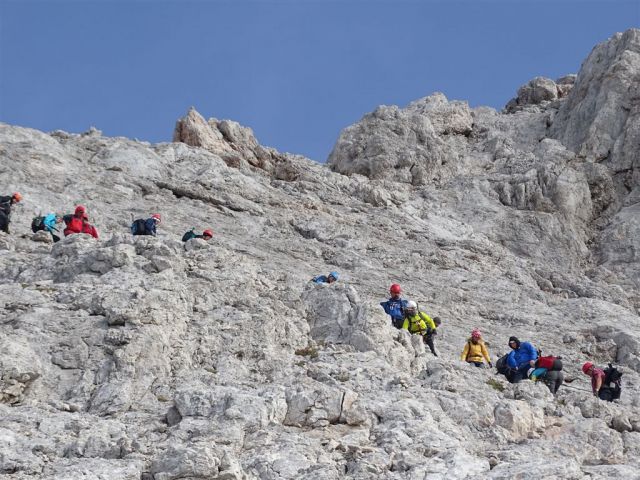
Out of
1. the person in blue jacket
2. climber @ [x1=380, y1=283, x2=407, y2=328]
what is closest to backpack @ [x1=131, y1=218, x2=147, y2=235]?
climber @ [x1=380, y1=283, x2=407, y2=328]

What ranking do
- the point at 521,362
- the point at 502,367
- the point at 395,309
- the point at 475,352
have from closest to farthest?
the point at 521,362 < the point at 502,367 < the point at 475,352 < the point at 395,309

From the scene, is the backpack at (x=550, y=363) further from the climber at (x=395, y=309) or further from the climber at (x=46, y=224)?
the climber at (x=46, y=224)

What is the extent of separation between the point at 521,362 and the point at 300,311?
6.00 metres

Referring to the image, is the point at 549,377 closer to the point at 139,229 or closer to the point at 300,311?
the point at 300,311

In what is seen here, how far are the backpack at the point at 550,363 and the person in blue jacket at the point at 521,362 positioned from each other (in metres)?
0.28

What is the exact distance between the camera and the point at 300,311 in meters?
23.6

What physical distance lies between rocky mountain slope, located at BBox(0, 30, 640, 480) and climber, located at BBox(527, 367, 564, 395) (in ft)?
4.68

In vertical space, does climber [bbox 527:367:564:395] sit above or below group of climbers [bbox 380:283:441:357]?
below

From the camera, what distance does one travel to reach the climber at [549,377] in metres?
22.9

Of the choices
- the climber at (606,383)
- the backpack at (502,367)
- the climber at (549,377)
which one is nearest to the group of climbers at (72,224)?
the backpack at (502,367)

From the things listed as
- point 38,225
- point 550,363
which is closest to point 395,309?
point 550,363

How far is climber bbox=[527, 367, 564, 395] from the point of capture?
22.9m

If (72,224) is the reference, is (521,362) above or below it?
below

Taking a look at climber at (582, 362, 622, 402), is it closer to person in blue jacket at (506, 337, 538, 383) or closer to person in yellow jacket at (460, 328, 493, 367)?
person in blue jacket at (506, 337, 538, 383)
